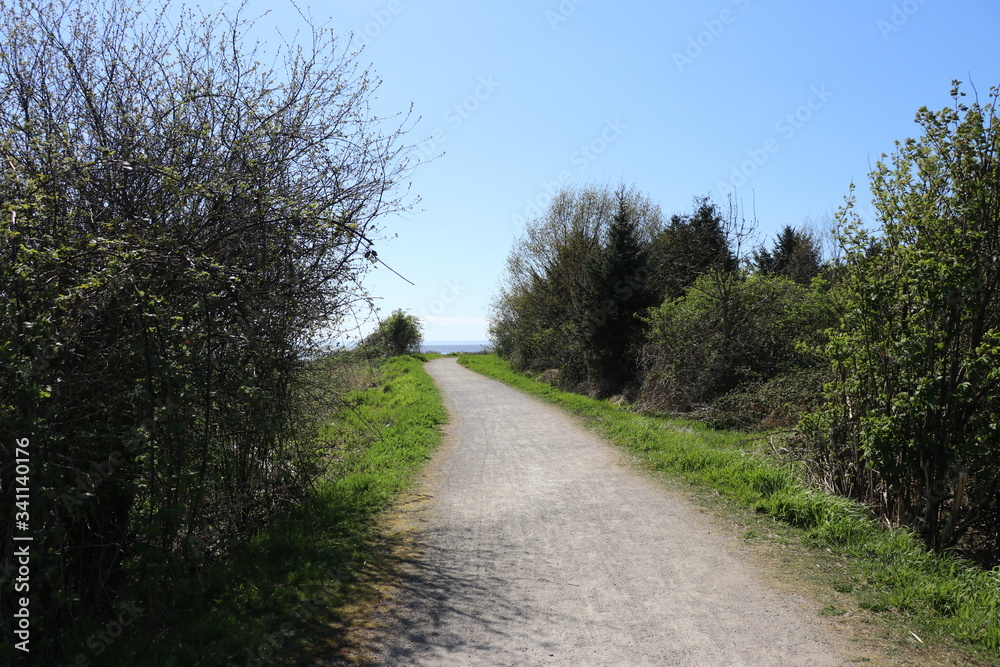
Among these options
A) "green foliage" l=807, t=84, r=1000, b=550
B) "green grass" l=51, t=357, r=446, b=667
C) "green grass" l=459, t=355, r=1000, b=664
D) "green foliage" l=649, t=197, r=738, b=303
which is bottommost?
"green grass" l=459, t=355, r=1000, b=664

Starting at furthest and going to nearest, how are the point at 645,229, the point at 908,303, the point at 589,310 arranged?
the point at 645,229 → the point at 589,310 → the point at 908,303

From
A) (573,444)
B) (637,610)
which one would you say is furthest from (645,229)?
(637,610)

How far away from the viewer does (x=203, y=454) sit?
4855mm

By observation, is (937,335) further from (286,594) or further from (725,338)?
(725,338)

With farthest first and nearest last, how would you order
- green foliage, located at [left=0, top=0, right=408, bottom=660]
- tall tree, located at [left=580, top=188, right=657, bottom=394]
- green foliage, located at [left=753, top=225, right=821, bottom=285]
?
green foliage, located at [left=753, top=225, right=821, bottom=285] → tall tree, located at [left=580, top=188, right=657, bottom=394] → green foliage, located at [left=0, top=0, right=408, bottom=660]

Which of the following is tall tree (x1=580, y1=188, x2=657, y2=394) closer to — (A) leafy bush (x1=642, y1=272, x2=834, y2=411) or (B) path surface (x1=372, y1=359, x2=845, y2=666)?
(A) leafy bush (x1=642, y1=272, x2=834, y2=411)

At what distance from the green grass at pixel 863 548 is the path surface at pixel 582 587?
27.6 inches

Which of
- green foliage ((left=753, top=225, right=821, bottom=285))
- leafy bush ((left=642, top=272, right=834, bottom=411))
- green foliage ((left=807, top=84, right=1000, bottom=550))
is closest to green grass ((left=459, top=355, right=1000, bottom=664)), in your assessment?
green foliage ((left=807, top=84, right=1000, bottom=550))

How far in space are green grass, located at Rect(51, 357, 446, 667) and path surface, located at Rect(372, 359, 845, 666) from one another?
501 mm

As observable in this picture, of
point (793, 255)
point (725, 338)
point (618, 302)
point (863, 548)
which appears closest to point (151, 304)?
point (863, 548)

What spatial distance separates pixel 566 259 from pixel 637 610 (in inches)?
848

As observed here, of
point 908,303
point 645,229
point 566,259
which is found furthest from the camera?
point 645,229

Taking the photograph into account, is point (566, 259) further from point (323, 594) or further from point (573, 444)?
point (323, 594)

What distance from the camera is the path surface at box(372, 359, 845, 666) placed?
404 cm
